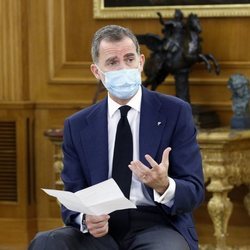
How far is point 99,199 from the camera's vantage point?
10.3ft

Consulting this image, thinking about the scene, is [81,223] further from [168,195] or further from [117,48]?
[117,48]

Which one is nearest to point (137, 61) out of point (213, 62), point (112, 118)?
point (112, 118)

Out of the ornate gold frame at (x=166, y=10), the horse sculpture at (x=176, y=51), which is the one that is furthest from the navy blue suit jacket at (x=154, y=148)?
the ornate gold frame at (x=166, y=10)

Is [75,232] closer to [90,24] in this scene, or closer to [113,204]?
[113,204]

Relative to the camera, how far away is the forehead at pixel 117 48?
338 centimetres

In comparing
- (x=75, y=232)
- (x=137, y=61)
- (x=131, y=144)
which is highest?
(x=137, y=61)

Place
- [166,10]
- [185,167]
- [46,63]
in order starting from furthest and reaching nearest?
[46,63] < [166,10] < [185,167]

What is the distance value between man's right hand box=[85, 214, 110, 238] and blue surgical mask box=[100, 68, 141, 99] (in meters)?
0.50

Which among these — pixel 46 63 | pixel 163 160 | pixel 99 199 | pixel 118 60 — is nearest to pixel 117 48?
pixel 118 60

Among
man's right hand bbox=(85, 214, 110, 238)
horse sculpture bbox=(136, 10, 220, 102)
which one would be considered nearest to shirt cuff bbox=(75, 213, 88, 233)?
man's right hand bbox=(85, 214, 110, 238)

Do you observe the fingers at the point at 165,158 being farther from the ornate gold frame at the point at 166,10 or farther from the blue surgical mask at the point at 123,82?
the ornate gold frame at the point at 166,10

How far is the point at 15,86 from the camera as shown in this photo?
6289 millimetres

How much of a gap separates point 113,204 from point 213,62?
266 centimetres

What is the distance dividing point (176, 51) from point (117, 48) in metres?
2.20
